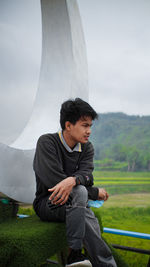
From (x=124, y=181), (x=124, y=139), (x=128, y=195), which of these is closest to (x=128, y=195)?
(x=128, y=195)

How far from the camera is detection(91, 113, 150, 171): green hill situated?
7133 millimetres

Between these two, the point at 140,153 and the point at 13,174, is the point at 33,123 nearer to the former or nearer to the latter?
the point at 13,174

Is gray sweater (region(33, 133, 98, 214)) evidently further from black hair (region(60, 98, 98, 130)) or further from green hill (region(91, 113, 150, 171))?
green hill (region(91, 113, 150, 171))

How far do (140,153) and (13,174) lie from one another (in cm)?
643

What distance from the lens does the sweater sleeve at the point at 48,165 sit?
1034 millimetres

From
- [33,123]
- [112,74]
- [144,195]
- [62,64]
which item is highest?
[112,74]

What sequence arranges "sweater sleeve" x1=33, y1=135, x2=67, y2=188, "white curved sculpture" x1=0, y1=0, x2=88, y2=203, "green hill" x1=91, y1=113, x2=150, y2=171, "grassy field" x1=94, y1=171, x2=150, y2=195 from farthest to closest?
"green hill" x1=91, y1=113, x2=150, y2=171, "grassy field" x1=94, y1=171, x2=150, y2=195, "white curved sculpture" x1=0, y1=0, x2=88, y2=203, "sweater sleeve" x1=33, y1=135, x2=67, y2=188

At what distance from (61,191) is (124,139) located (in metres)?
6.79

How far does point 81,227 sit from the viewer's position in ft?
3.03

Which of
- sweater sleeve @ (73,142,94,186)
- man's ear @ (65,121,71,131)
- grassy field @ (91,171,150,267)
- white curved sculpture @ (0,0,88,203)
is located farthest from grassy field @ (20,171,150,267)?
man's ear @ (65,121,71,131)

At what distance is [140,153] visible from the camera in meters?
7.31

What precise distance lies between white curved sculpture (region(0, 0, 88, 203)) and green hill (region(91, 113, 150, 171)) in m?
5.28

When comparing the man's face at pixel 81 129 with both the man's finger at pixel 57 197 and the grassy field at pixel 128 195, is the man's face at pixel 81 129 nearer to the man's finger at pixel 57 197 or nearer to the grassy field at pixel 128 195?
the man's finger at pixel 57 197

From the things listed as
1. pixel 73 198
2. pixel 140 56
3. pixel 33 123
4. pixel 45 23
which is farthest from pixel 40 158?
pixel 140 56
